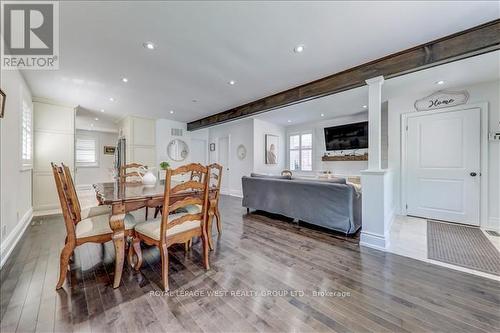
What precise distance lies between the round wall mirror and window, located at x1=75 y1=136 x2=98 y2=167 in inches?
163

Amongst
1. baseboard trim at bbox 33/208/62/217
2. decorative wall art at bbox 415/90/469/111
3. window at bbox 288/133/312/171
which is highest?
decorative wall art at bbox 415/90/469/111

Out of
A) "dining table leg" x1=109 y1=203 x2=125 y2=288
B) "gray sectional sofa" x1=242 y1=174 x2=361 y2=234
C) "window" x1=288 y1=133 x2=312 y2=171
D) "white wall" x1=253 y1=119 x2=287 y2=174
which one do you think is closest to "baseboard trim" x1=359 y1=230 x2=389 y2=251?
"gray sectional sofa" x1=242 y1=174 x2=361 y2=234

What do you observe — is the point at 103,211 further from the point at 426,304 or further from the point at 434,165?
the point at 434,165

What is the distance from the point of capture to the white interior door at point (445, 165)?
330cm

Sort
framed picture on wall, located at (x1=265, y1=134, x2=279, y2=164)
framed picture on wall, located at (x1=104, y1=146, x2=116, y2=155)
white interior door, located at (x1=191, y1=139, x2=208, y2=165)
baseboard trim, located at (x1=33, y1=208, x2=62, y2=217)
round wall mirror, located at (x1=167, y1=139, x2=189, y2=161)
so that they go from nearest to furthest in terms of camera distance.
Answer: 1. baseboard trim, located at (x1=33, y1=208, x2=62, y2=217)
2. framed picture on wall, located at (x1=265, y1=134, x2=279, y2=164)
3. round wall mirror, located at (x1=167, y1=139, x2=189, y2=161)
4. white interior door, located at (x1=191, y1=139, x2=208, y2=165)
5. framed picture on wall, located at (x1=104, y1=146, x2=116, y2=155)

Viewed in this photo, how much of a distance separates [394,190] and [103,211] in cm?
499

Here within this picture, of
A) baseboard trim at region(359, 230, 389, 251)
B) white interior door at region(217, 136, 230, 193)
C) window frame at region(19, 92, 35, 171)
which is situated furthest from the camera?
white interior door at region(217, 136, 230, 193)

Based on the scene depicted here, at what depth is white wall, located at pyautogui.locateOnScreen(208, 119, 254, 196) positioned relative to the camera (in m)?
6.06

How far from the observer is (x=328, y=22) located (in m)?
1.89

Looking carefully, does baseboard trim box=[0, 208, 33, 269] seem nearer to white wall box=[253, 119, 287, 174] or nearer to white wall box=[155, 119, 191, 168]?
white wall box=[155, 119, 191, 168]

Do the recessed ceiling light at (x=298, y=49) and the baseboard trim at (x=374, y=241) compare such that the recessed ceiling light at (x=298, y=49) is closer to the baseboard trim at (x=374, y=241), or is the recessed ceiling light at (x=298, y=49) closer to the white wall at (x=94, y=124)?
the baseboard trim at (x=374, y=241)

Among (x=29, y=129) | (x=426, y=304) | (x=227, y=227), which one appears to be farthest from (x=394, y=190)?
(x=29, y=129)

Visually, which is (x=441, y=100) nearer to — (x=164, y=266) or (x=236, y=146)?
(x=236, y=146)

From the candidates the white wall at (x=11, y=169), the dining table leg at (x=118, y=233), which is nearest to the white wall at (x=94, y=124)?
the white wall at (x=11, y=169)
